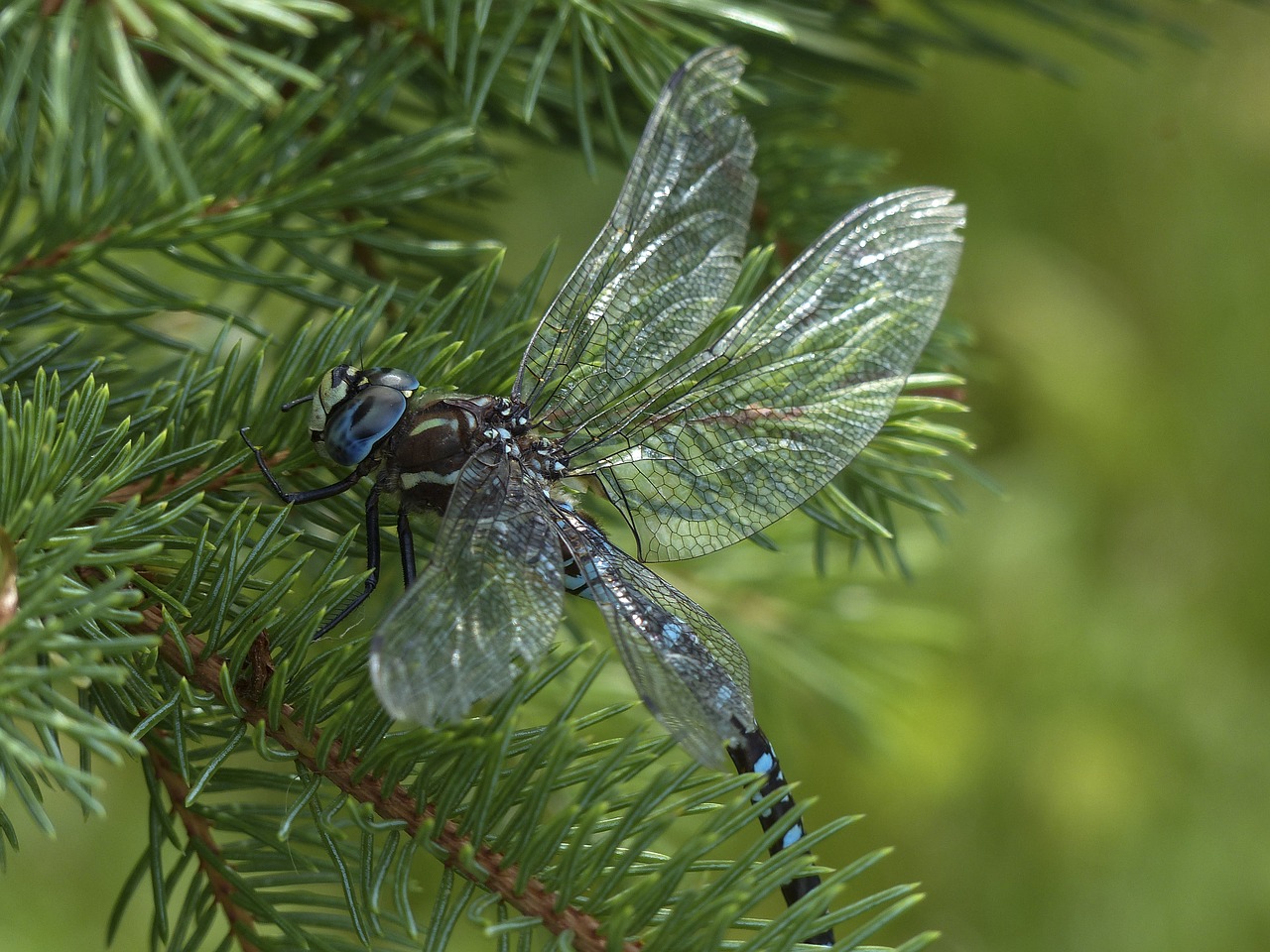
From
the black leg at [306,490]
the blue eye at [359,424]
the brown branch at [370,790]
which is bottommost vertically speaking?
the brown branch at [370,790]

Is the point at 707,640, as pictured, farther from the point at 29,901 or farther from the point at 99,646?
the point at 29,901

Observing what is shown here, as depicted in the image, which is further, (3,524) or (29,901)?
(29,901)

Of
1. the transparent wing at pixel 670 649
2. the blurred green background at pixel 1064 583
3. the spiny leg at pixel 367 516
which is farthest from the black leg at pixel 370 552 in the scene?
the blurred green background at pixel 1064 583

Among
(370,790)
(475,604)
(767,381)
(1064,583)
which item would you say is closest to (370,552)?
(475,604)

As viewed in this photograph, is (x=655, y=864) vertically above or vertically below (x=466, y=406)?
below

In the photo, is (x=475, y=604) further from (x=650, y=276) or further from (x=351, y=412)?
(x=650, y=276)

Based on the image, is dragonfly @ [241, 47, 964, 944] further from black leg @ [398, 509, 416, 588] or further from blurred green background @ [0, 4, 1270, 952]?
blurred green background @ [0, 4, 1270, 952]

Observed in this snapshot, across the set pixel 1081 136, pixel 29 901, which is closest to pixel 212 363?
pixel 29 901

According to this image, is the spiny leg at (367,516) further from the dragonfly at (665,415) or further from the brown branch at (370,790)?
the brown branch at (370,790)
